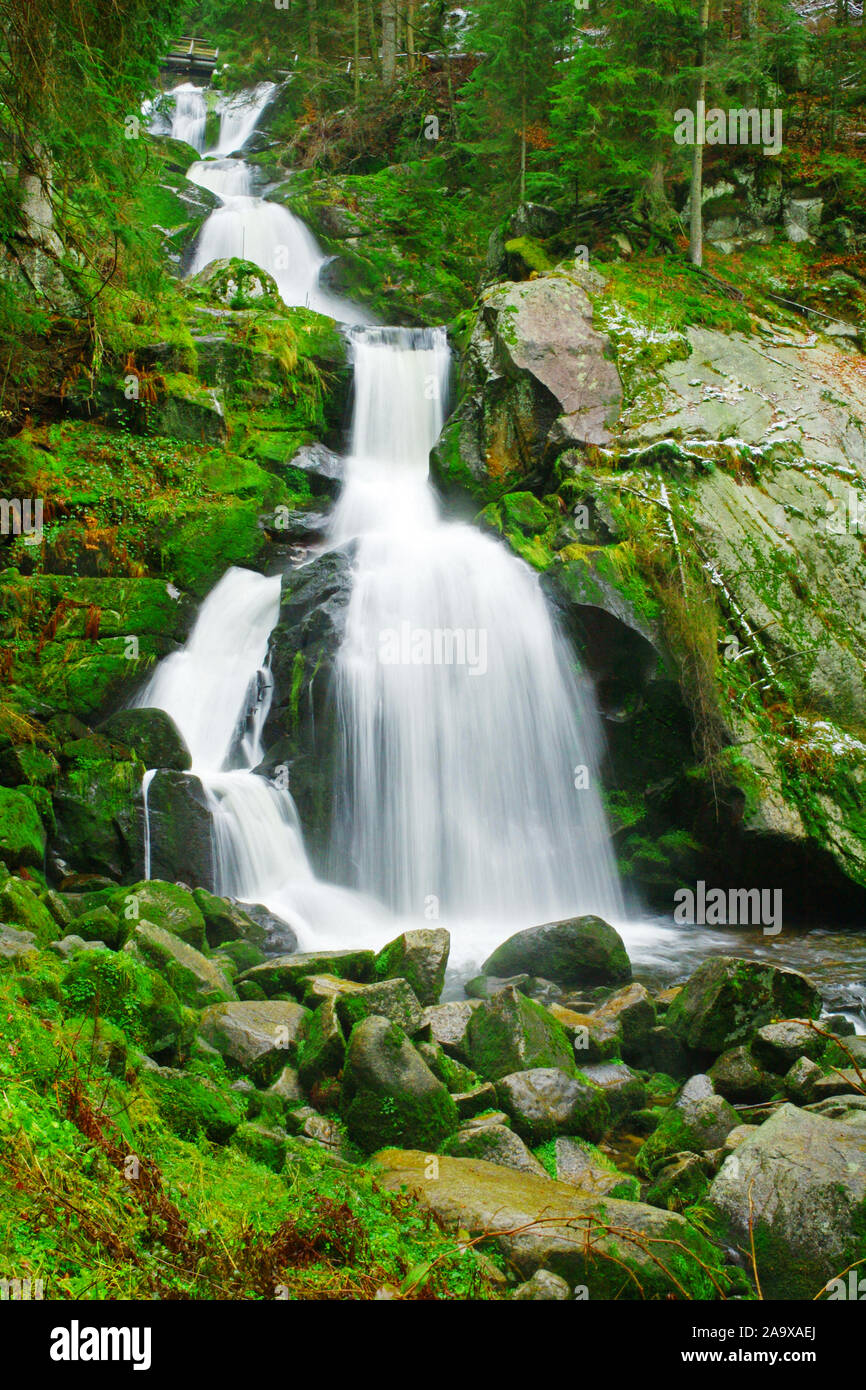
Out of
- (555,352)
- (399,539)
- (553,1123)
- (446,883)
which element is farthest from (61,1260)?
(555,352)

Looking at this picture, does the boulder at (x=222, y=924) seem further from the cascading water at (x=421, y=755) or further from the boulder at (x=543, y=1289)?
the boulder at (x=543, y=1289)

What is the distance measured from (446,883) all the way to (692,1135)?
17.2 ft

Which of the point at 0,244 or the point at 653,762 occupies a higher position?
the point at 0,244

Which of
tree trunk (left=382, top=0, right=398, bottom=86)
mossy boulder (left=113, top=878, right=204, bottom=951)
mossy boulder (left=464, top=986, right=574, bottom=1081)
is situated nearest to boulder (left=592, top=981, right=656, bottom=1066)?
mossy boulder (left=464, top=986, right=574, bottom=1081)

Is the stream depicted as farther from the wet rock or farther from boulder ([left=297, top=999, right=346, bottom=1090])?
boulder ([left=297, top=999, right=346, bottom=1090])

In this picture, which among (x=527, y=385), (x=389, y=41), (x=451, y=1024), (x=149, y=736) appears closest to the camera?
(x=451, y=1024)

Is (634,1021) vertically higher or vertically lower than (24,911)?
lower

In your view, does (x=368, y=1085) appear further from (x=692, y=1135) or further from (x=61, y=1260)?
(x=61, y=1260)

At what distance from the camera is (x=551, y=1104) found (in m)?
4.64

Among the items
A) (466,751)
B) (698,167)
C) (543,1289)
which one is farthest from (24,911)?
(698,167)

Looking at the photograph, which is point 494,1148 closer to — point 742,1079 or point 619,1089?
point 619,1089

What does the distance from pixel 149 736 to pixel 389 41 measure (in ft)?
87.8
